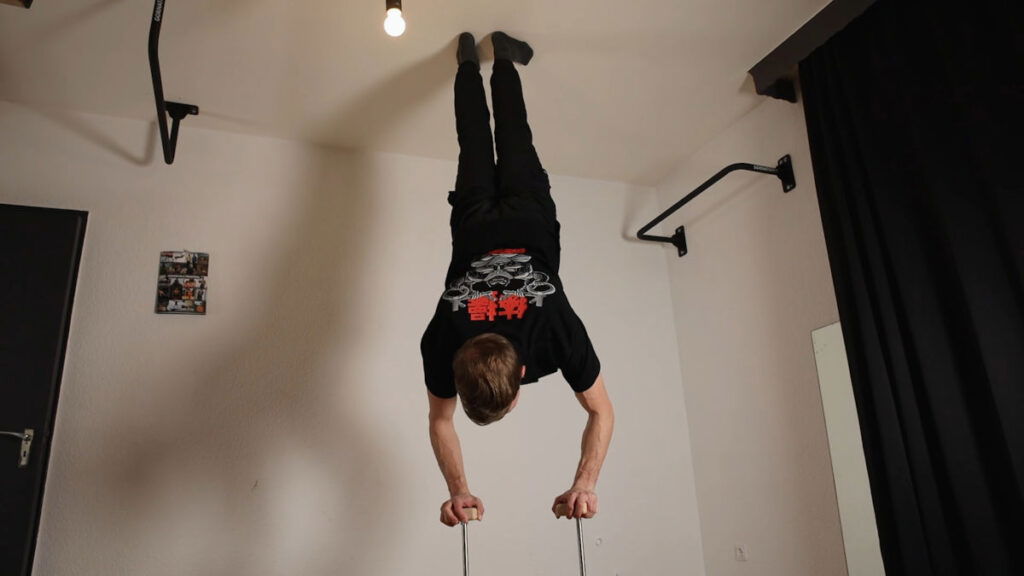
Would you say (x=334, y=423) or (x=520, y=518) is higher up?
(x=334, y=423)

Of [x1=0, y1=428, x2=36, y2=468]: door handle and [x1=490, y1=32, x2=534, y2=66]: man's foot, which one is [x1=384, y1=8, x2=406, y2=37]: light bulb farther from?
[x1=0, y1=428, x2=36, y2=468]: door handle

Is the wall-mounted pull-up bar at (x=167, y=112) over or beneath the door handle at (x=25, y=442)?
over

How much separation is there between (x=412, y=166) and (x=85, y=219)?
1.47 m

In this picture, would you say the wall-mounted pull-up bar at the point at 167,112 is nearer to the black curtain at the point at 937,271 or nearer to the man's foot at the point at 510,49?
the man's foot at the point at 510,49

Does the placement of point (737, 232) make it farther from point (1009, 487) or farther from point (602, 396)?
point (1009, 487)

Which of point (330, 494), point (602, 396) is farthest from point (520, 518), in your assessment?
point (602, 396)

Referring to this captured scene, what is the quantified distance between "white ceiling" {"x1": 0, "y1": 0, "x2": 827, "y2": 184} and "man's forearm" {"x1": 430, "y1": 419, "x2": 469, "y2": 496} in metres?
1.51

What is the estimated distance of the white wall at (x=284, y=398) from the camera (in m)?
2.58

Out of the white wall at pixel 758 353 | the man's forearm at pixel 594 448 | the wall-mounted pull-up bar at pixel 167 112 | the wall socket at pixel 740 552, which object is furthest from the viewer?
the wall socket at pixel 740 552

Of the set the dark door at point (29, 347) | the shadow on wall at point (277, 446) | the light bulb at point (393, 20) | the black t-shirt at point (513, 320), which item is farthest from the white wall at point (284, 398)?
the light bulb at point (393, 20)

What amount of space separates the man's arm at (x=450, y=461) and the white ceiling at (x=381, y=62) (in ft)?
4.72

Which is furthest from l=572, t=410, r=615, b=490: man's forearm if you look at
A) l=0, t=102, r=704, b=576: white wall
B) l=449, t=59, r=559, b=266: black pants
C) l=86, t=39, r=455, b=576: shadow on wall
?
l=86, t=39, r=455, b=576: shadow on wall

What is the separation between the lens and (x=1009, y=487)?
1.83 metres

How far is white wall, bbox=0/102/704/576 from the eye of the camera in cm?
258
